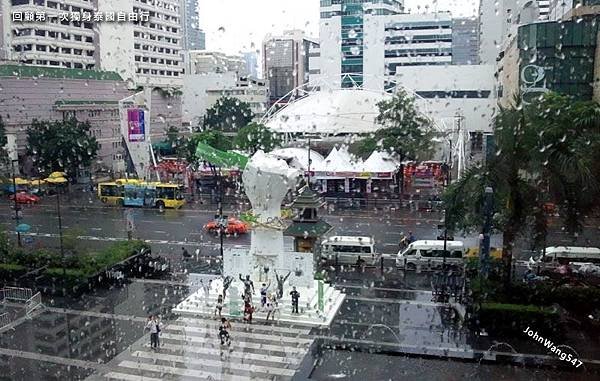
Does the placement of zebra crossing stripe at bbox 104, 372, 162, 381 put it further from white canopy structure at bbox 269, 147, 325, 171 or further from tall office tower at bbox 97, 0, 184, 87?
tall office tower at bbox 97, 0, 184, 87

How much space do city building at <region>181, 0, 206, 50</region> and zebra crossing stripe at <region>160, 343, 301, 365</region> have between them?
213 feet

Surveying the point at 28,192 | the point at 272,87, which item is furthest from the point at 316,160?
the point at 272,87

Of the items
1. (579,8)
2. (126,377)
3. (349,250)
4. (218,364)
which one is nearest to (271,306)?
(218,364)

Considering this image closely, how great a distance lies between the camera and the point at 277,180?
1292 centimetres

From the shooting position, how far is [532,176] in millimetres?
12352

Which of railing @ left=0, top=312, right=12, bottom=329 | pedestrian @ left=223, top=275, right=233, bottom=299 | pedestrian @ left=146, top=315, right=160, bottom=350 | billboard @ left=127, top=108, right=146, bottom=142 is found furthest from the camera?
billboard @ left=127, top=108, right=146, bottom=142

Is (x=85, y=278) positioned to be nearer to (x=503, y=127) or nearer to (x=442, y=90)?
(x=503, y=127)

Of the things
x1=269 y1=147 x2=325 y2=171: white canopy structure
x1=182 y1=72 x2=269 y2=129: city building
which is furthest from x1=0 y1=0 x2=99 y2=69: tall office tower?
x1=269 y1=147 x2=325 y2=171: white canopy structure

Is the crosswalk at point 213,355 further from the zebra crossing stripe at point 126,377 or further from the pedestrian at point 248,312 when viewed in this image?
the pedestrian at point 248,312

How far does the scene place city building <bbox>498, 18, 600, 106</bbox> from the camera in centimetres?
2578

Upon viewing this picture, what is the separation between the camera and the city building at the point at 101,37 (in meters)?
38.8

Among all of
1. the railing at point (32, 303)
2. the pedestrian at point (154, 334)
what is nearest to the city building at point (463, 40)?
the railing at point (32, 303)

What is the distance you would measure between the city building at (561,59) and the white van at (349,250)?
13.1 m

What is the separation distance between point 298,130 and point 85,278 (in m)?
20.9
